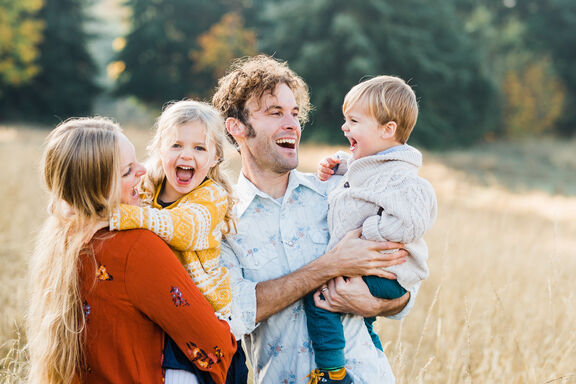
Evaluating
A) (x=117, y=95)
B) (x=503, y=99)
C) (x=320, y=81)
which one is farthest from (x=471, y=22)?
(x=117, y=95)

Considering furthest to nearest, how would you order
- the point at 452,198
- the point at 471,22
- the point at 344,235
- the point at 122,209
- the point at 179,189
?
the point at 471,22
the point at 452,198
the point at 344,235
the point at 179,189
the point at 122,209

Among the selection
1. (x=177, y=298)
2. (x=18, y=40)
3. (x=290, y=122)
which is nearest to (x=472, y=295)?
(x=290, y=122)

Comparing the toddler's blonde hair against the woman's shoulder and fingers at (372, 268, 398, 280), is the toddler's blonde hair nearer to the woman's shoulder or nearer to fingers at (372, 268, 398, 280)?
fingers at (372, 268, 398, 280)

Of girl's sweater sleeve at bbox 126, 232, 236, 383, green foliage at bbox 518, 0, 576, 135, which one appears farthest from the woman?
green foliage at bbox 518, 0, 576, 135

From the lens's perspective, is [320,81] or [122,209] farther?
[320,81]

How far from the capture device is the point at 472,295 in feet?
14.8

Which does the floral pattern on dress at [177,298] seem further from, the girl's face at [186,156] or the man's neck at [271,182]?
the man's neck at [271,182]

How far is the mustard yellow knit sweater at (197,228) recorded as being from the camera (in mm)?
1778

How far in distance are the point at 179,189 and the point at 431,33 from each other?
25516 millimetres

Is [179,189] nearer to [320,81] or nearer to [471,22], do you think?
[320,81]

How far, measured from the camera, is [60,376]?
1.82 m

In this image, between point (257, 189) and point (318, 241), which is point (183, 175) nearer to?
point (257, 189)

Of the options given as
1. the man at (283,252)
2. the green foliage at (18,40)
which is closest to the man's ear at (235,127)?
the man at (283,252)

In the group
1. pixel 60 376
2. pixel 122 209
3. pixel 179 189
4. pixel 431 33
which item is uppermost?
pixel 431 33
